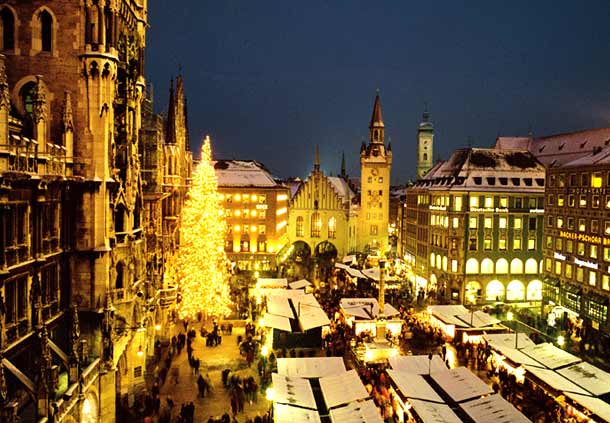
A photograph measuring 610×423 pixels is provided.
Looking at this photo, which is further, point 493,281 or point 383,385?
point 493,281

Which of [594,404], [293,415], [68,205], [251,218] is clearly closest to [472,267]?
[251,218]

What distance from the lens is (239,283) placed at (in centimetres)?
6288

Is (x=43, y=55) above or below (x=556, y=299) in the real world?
above

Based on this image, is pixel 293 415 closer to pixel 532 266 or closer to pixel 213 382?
pixel 213 382

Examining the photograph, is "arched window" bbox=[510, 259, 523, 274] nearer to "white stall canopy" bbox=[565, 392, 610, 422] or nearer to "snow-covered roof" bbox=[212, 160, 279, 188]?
"snow-covered roof" bbox=[212, 160, 279, 188]

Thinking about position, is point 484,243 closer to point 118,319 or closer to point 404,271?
point 404,271

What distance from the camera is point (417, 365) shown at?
1099 inches

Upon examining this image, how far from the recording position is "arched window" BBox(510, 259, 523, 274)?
57.9 meters

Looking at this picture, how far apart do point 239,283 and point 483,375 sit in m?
34.4

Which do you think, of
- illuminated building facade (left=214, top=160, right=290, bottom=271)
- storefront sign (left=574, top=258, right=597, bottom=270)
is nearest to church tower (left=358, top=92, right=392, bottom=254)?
illuminated building facade (left=214, top=160, right=290, bottom=271)

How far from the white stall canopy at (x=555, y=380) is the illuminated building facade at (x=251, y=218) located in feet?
163

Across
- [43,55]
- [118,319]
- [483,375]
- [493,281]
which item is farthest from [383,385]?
Result: [493,281]

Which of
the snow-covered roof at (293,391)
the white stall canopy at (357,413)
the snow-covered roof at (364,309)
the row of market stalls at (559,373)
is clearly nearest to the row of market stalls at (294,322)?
the snow-covered roof at (364,309)

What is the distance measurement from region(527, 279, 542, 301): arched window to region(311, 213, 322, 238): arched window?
39418mm
